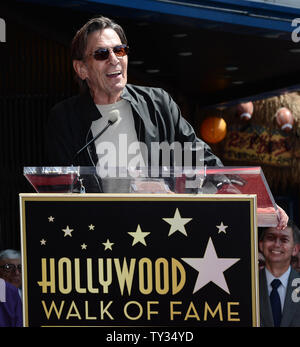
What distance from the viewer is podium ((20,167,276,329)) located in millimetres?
2891

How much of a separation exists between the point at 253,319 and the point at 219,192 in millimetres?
484

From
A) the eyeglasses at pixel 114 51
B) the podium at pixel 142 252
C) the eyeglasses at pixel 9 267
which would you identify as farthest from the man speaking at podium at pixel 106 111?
the eyeglasses at pixel 9 267

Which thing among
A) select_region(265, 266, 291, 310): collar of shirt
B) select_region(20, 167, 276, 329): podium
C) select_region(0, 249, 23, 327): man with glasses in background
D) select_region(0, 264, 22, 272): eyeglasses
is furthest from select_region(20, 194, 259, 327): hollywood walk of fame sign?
select_region(0, 264, 22, 272): eyeglasses

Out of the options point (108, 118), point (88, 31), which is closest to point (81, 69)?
point (88, 31)

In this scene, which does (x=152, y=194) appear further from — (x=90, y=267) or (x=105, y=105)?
(x=105, y=105)

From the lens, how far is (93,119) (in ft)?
12.2

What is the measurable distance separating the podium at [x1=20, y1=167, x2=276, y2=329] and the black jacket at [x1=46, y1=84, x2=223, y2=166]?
2.25 ft

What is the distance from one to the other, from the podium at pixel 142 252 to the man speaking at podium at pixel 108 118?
65 cm

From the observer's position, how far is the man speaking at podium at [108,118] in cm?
359

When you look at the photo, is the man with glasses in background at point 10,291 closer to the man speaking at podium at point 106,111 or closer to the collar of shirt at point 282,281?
the man speaking at podium at point 106,111

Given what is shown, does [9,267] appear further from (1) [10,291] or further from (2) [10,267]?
(1) [10,291]

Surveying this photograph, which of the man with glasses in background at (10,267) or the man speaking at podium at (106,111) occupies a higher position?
the man speaking at podium at (106,111)

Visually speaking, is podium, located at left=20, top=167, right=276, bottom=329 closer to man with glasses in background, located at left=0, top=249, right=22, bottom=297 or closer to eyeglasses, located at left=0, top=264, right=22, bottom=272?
man with glasses in background, located at left=0, top=249, right=22, bottom=297

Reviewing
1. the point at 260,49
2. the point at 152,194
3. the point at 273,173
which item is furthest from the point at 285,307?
the point at 273,173
